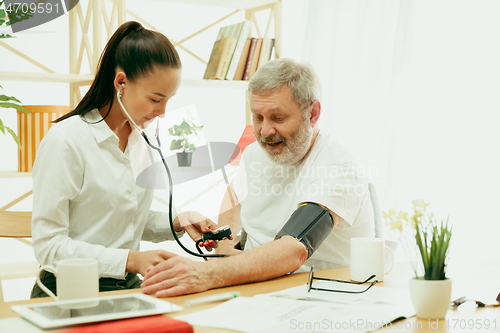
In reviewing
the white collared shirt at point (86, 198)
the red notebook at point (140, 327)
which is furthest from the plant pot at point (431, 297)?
the white collared shirt at point (86, 198)

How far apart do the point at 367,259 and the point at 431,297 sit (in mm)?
316

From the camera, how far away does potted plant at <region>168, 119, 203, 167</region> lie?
2.48m

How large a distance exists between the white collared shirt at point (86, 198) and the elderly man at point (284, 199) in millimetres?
288

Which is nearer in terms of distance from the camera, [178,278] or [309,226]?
[178,278]

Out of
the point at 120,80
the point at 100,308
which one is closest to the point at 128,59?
the point at 120,80

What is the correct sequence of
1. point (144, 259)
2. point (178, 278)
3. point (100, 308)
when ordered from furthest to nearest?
point (144, 259) < point (178, 278) < point (100, 308)

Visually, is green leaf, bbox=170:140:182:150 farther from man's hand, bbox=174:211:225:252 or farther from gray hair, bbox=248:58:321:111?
gray hair, bbox=248:58:321:111

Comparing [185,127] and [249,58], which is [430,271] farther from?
[249,58]

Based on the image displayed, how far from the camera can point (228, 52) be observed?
103 inches

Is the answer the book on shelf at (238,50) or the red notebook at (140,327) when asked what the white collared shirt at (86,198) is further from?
the book on shelf at (238,50)

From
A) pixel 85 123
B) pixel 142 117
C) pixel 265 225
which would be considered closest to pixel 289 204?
pixel 265 225

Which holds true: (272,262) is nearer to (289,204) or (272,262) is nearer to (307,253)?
(307,253)

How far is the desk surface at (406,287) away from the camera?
0.82 metres

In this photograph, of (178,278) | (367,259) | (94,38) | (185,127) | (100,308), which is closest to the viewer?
(100,308)
